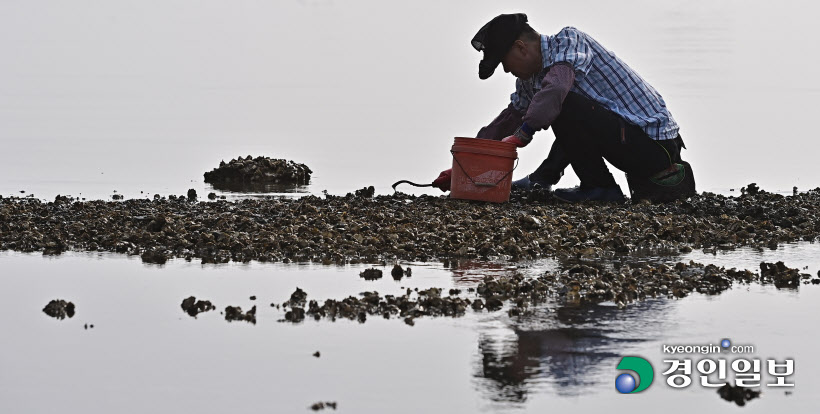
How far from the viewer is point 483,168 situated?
8.88 m

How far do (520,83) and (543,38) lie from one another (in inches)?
20.5

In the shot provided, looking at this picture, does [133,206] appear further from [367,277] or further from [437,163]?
[437,163]

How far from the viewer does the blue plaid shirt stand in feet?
29.1

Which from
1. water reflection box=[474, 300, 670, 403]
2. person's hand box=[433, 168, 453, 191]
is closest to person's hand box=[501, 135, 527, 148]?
person's hand box=[433, 168, 453, 191]

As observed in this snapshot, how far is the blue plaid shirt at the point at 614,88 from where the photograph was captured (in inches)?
350

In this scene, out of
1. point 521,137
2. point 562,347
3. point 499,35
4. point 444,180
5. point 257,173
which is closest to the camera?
point 562,347

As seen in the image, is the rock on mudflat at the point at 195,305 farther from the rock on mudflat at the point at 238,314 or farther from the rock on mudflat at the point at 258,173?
the rock on mudflat at the point at 258,173

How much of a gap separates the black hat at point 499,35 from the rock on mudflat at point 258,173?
3.64 meters

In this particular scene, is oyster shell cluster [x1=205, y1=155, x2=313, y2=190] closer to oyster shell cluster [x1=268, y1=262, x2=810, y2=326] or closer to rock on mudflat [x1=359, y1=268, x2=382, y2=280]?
rock on mudflat [x1=359, y1=268, x2=382, y2=280]

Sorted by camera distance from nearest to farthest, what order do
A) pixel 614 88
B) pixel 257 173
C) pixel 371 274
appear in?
pixel 371 274 → pixel 614 88 → pixel 257 173

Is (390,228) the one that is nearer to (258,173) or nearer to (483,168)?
(483,168)

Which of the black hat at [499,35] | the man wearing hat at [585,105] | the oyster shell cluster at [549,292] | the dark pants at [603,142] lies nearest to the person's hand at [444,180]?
the man wearing hat at [585,105]

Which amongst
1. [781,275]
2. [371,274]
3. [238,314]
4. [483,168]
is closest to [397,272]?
[371,274]

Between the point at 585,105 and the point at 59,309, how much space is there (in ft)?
14.9
